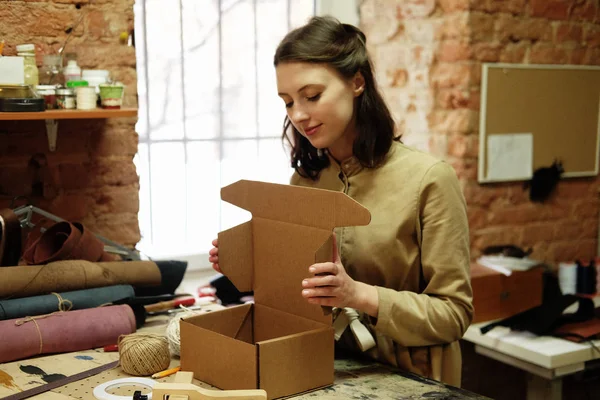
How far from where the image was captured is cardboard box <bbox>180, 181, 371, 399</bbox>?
4.84 feet

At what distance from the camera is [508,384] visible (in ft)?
10.2

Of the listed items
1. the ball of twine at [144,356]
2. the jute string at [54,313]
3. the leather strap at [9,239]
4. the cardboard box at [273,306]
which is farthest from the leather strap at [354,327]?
the leather strap at [9,239]

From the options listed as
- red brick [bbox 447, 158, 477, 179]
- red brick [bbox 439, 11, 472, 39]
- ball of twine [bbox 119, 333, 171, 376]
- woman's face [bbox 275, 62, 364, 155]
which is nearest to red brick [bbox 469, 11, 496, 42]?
red brick [bbox 439, 11, 472, 39]

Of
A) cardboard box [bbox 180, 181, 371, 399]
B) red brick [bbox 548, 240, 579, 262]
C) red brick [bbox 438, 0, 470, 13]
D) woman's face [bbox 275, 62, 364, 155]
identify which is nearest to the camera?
cardboard box [bbox 180, 181, 371, 399]

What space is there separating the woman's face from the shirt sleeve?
27 centimetres

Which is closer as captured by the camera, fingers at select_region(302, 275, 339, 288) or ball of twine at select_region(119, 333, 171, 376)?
fingers at select_region(302, 275, 339, 288)

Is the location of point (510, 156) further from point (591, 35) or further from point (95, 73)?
point (95, 73)

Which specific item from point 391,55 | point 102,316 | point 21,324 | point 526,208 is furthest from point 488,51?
point 21,324

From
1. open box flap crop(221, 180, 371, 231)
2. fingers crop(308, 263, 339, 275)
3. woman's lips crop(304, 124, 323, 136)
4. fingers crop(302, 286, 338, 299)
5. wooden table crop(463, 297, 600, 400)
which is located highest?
woman's lips crop(304, 124, 323, 136)

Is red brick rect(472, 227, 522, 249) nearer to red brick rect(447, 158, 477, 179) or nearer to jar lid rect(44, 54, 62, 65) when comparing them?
red brick rect(447, 158, 477, 179)

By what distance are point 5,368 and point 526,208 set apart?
7.31 ft

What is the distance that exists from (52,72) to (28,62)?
0.10 meters

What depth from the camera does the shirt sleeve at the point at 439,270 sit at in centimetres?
169

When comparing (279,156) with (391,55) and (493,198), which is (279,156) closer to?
(391,55)
